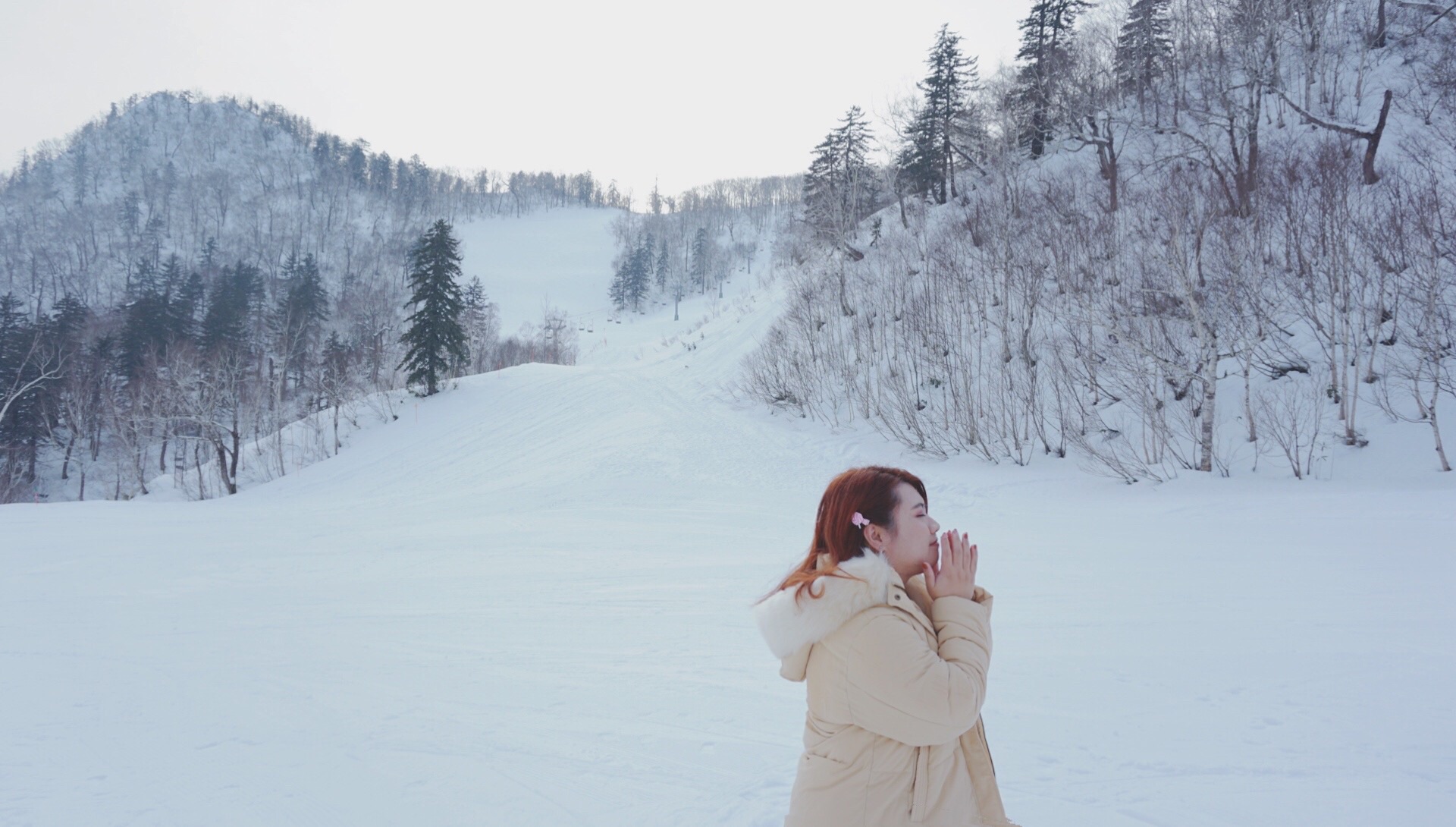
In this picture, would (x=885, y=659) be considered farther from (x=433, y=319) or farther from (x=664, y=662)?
(x=433, y=319)

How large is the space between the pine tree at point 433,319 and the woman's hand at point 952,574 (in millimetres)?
33525

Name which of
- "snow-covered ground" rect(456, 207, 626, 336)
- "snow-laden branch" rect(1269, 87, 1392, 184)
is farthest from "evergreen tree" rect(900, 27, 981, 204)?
"snow-covered ground" rect(456, 207, 626, 336)

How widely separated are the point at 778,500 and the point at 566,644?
876cm

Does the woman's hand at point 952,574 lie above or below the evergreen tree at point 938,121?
below

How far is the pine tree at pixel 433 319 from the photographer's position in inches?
1257

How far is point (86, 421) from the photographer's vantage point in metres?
39.8

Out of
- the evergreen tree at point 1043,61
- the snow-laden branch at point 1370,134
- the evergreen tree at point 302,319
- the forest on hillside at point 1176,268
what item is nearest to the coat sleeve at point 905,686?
the forest on hillside at point 1176,268

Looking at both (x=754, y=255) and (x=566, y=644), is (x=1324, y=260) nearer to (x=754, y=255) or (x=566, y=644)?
(x=566, y=644)

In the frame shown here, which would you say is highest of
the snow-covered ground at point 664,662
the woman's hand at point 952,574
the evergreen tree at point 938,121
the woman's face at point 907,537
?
the evergreen tree at point 938,121

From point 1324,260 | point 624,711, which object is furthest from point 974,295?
point 624,711

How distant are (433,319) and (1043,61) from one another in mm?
30578

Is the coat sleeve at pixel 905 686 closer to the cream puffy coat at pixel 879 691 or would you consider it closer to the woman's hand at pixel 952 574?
the cream puffy coat at pixel 879 691

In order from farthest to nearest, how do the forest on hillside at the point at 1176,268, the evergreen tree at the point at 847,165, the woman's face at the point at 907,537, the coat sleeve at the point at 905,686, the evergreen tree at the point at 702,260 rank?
the evergreen tree at the point at 702,260, the evergreen tree at the point at 847,165, the forest on hillside at the point at 1176,268, the woman's face at the point at 907,537, the coat sleeve at the point at 905,686

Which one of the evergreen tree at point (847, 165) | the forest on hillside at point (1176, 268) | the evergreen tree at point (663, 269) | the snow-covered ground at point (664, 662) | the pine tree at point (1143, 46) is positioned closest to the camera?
the snow-covered ground at point (664, 662)
